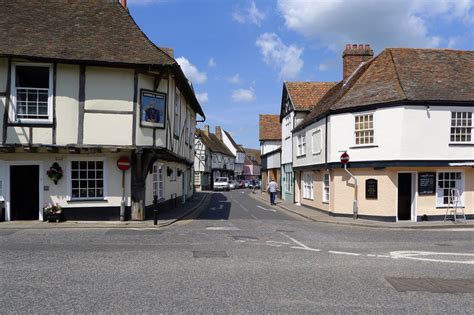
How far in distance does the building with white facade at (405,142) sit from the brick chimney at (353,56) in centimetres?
501

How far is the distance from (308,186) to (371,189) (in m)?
7.51

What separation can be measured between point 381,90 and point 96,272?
16103 millimetres

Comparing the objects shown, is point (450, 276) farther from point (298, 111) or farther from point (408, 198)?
point (298, 111)

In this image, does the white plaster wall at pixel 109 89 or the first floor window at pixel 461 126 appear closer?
the white plaster wall at pixel 109 89

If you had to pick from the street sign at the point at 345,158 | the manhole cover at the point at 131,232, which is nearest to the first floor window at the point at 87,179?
the manhole cover at the point at 131,232

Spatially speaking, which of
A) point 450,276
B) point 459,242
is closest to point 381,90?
point 459,242

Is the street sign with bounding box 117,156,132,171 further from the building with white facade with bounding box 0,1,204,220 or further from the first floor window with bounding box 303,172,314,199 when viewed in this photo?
the first floor window with bounding box 303,172,314,199

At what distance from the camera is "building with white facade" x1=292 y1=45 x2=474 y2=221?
18938 mm

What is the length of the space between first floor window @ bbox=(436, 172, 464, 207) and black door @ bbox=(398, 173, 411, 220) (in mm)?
1273

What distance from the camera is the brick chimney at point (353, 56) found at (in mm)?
26672

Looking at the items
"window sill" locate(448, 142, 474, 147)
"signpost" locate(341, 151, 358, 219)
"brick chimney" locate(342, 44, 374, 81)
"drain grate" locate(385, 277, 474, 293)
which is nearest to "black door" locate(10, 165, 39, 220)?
"signpost" locate(341, 151, 358, 219)

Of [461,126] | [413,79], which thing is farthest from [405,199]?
[413,79]

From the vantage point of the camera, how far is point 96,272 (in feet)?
27.1

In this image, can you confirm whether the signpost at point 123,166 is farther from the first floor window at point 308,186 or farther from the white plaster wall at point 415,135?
the first floor window at point 308,186
